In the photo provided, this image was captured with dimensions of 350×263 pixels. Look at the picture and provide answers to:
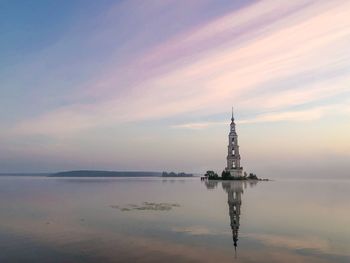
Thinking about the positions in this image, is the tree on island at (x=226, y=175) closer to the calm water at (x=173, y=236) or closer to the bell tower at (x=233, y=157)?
the bell tower at (x=233, y=157)

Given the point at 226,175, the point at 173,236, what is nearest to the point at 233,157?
the point at 226,175

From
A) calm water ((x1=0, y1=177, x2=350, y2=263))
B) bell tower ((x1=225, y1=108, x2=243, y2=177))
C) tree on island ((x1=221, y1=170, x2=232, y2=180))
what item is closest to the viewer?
calm water ((x1=0, y1=177, x2=350, y2=263))

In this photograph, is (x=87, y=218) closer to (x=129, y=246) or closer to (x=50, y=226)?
(x=50, y=226)

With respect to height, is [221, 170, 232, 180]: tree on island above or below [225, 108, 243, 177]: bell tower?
below

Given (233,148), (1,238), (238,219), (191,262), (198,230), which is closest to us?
(191,262)

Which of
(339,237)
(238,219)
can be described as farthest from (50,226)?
(339,237)

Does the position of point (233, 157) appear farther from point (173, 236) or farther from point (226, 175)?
point (173, 236)

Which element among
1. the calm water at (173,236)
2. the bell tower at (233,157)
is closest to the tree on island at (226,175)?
the bell tower at (233,157)

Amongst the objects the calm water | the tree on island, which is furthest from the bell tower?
the calm water

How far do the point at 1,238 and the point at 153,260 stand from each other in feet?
46.1

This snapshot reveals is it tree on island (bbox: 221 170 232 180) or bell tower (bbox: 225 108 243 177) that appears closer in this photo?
tree on island (bbox: 221 170 232 180)

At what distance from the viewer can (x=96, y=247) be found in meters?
26.3

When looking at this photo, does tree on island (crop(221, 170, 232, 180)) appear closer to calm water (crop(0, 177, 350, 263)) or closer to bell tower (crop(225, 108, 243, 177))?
bell tower (crop(225, 108, 243, 177))

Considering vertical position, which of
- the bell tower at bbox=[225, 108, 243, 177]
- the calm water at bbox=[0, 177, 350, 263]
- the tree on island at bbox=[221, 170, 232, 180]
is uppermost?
the bell tower at bbox=[225, 108, 243, 177]
